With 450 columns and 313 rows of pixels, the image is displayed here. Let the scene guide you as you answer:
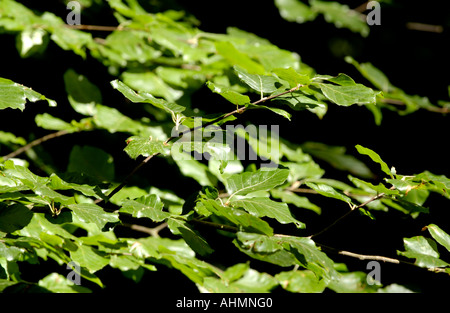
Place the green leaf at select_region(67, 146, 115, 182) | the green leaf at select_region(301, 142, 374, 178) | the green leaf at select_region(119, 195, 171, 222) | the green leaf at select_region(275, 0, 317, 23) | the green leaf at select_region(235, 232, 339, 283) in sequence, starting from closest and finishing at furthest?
the green leaf at select_region(235, 232, 339, 283) < the green leaf at select_region(119, 195, 171, 222) < the green leaf at select_region(67, 146, 115, 182) < the green leaf at select_region(301, 142, 374, 178) < the green leaf at select_region(275, 0, 317, 23)

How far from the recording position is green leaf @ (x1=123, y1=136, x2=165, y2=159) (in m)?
0.81

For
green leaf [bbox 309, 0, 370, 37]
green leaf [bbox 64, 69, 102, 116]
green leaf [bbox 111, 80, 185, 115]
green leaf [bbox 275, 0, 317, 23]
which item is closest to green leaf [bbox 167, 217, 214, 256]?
green leaf [bbox 111, 80, 185, 115]

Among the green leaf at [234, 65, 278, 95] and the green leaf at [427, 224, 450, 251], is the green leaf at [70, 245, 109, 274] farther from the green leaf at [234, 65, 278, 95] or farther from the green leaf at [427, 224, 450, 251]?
the green leaf at [427, 224, 450, 251]

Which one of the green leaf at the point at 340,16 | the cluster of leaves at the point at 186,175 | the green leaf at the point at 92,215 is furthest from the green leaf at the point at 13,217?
the green leaf at the point at 340,16

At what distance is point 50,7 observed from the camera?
196 centimetres

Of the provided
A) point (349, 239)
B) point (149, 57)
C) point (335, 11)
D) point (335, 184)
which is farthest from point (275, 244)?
point (335, 11)

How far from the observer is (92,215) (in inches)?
32.6

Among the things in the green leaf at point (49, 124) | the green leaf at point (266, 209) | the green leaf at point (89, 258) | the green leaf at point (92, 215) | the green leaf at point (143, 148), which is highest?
the green leaf at point (143, 148)

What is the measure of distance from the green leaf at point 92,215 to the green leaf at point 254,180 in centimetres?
26

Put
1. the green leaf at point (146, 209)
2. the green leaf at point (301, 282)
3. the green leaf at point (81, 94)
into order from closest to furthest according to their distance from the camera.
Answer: the green leaf at point (146, 209), the green leaf at point (301, 282), the green leaf at point (81, 94)

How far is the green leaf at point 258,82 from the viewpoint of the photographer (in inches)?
36.5

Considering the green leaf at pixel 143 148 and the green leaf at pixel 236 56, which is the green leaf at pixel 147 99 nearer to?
the green leaf at pixel 143 148

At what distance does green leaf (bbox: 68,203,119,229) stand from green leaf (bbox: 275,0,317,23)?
1.63m

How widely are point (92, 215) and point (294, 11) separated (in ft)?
5.72
